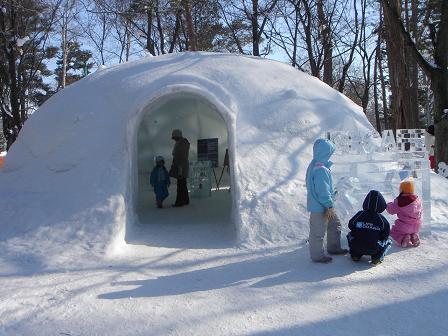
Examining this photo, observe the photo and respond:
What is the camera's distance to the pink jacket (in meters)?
4.63

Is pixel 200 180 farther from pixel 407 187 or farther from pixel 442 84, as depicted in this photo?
pixel 442 84

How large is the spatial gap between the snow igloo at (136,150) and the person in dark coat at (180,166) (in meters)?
0.52

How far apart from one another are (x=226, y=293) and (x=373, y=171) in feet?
8.06

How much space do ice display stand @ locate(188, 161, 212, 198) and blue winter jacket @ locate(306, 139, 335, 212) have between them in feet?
15.3

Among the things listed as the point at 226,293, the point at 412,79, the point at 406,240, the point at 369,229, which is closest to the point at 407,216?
the point at 406,240

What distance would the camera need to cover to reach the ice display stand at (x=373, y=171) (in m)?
5.11

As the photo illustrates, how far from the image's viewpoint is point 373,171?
518 centimetres

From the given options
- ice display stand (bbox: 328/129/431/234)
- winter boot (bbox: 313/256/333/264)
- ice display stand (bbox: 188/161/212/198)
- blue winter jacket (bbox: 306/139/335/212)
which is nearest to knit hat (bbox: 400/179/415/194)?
ice display stand (bbox: 328/129/431/234)

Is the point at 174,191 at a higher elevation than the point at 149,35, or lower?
lower

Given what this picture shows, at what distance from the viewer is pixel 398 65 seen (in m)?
10.4

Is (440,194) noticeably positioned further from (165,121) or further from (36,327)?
(165,121)

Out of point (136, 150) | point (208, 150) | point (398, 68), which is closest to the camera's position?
point (136, 150)

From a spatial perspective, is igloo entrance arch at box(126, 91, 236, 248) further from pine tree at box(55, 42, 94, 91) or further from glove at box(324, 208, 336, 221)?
pine tree at box(55, 42, 94, 91)

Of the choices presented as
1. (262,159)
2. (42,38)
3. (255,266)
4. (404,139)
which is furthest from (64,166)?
(42,38)
